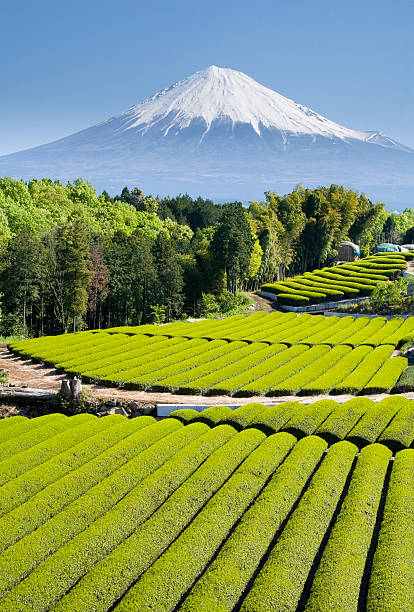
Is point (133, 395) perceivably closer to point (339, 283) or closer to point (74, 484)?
point (74, 484)

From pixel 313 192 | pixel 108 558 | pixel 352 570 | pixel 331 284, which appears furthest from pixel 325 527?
pixel 313 192

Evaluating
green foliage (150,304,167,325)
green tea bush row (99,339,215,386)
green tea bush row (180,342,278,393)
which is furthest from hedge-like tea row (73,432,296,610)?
green foliage (150,304,167,325)

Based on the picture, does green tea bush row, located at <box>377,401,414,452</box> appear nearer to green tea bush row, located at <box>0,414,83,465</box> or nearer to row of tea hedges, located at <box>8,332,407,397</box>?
row of tea hedges, located at <box>8,332,407,397</box>

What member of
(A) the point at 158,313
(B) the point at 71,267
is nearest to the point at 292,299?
(A) the point at 158,313

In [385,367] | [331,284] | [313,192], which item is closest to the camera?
[385,367]

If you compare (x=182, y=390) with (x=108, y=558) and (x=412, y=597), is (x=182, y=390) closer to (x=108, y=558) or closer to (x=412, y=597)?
(x=108, y=558)
